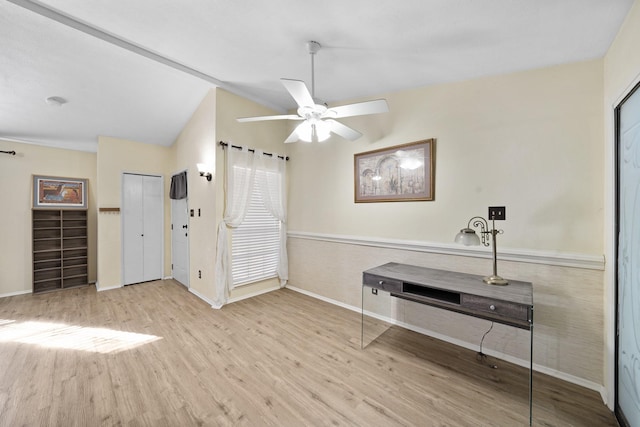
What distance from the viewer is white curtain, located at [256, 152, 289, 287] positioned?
3.87 meters

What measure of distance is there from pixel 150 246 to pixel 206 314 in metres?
2.46

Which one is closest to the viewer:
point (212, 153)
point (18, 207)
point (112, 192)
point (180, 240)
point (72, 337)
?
point (72, 337)

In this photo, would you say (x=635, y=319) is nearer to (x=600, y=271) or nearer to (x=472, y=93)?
(x=600, y=271)

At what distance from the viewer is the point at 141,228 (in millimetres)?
4582

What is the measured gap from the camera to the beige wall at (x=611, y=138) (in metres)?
1.52

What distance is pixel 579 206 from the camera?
192cm

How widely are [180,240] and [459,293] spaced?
454cm

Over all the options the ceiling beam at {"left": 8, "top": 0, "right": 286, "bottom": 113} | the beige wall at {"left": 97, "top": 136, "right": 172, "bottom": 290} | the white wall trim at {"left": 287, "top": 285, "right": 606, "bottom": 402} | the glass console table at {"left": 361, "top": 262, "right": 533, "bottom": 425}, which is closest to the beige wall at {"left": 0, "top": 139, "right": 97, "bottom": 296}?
the beige wall at {"left": 97, "top": 136, "right": 172, "bottom": 290}

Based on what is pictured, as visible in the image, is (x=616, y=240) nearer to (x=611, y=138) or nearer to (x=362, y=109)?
(x=611, y=138)

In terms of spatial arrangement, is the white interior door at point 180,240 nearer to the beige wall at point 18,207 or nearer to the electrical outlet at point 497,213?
the beige wall at point 18,207

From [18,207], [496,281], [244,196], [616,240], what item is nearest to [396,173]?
[496,281]

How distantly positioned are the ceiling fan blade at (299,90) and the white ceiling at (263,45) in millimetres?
587

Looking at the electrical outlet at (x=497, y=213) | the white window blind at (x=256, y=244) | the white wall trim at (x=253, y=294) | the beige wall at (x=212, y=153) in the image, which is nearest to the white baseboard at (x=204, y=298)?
the beige wall at (x=212, y=153)

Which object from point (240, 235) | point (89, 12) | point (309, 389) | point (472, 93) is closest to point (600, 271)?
point (472, 93)
